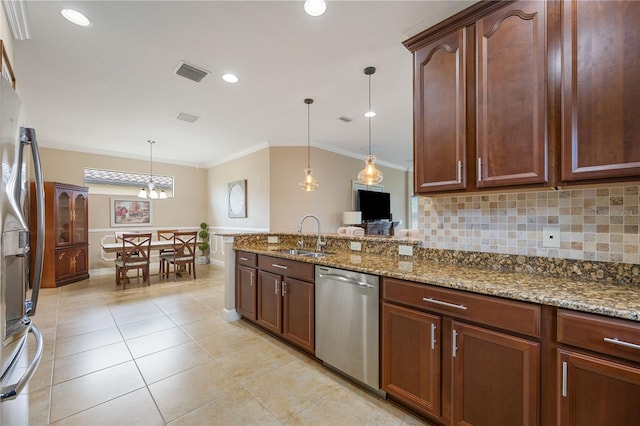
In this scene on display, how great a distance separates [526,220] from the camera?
1818 millimetres

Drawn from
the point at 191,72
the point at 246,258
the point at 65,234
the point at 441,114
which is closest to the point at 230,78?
the point at 191,72

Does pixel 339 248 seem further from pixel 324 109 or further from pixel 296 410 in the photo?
pixel 324 109

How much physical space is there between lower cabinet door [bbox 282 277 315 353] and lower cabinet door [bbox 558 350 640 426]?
1618 millimetres

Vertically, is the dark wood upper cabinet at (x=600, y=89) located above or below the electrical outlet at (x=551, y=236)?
above

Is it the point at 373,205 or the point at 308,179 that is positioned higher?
the point at 308,179

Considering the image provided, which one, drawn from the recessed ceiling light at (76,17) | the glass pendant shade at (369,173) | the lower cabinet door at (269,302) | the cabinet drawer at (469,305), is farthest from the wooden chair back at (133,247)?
the cabinet drawer at (469,305)

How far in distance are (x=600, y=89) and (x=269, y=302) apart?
2.82m

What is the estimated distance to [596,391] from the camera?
1.13m

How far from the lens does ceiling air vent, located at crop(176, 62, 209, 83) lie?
2.70 meters

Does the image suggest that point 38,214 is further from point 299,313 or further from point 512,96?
point 512,96

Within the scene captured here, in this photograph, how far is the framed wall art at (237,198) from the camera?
610 cm

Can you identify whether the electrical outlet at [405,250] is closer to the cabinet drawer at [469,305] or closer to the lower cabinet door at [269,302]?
the cabinet drawer at [469,305]

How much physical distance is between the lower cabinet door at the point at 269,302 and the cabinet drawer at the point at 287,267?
0.07 metres

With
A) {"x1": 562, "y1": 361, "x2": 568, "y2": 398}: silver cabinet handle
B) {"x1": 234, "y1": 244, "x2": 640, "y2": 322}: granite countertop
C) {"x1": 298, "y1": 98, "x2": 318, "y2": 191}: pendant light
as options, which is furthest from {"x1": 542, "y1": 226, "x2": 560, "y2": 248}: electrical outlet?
{"x1": 298, "y1": 98, "x2": 318, "y2": 191}: pendant light
